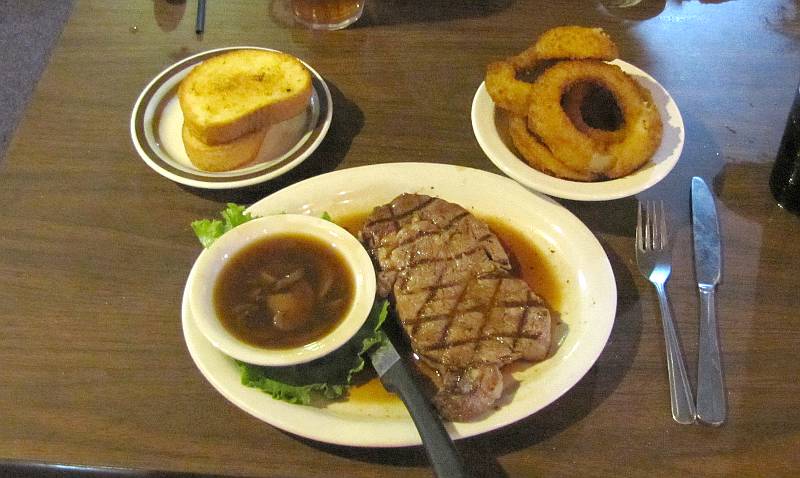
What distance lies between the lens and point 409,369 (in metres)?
1.31

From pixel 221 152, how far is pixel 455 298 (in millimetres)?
747

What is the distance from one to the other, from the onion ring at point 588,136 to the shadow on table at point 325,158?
53 centimetres

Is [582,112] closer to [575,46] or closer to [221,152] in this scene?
[575,46]

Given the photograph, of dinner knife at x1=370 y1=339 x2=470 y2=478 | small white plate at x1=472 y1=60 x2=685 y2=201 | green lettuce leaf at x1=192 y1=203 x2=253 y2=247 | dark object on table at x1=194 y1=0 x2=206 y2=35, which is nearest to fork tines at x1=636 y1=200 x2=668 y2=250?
small white plate at x1=472 y1=60 x2=685 y2=201

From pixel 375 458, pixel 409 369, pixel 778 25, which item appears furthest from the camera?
pixel 778 25

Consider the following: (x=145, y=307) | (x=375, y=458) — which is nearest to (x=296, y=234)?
(x=145, y=307)

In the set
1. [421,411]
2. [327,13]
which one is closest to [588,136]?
[421,411]

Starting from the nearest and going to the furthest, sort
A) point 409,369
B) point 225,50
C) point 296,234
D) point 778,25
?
point 409,369
point 296,234
point 225,50
point 778,25

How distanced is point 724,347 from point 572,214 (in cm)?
43

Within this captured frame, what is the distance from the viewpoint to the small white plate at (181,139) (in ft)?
5.31

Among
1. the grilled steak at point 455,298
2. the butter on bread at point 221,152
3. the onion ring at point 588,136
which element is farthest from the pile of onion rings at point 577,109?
the butter on bread at point 221,152

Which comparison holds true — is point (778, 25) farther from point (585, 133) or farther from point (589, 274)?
point (589, 274)

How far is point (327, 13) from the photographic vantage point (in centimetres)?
213

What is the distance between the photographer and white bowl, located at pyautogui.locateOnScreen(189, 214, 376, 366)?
3.91 ft
